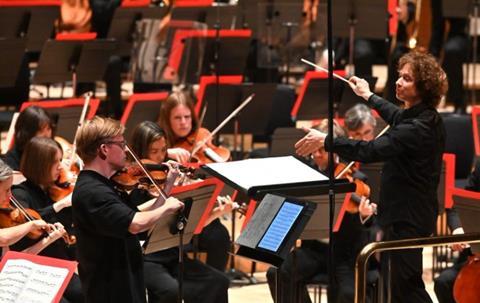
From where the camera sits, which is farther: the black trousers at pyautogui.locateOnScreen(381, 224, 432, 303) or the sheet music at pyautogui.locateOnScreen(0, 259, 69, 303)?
the black trousers at pyautogui.locateOnScreen(381, 224, 432, 303)

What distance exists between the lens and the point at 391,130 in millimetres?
4668

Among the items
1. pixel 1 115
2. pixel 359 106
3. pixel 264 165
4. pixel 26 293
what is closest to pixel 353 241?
pixel 359 106

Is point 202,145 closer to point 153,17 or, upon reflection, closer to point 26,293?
point 26,293

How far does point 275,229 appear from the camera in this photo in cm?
412

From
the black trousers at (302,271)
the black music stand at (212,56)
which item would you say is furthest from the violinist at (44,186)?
the black music stand at (212,56)

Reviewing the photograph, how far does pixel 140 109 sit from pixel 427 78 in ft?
7.83

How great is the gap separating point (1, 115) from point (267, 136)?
1938mm

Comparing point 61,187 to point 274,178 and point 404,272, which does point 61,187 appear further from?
point 404,272

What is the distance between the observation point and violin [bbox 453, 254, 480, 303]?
16.6ft

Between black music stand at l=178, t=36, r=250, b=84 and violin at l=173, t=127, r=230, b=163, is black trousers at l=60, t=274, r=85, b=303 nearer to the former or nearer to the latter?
violin at l=173, t=127, r=230, b=163

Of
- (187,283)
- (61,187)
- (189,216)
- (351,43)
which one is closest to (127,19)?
(351,43)

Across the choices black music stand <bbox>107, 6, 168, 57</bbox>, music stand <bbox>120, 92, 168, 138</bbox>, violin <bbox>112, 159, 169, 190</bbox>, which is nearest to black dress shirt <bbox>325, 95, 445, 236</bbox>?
violin <bbox>112, 159, 169, 190</bbox>

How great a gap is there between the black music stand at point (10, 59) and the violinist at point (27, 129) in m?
1.61

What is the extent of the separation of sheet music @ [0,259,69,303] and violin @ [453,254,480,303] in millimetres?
1934
